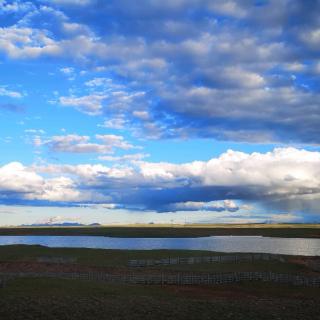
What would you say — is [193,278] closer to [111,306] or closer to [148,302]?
[148,302]

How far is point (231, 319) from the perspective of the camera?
2909 cm

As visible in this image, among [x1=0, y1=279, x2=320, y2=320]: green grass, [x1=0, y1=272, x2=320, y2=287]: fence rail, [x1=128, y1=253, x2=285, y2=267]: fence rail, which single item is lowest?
[x1=0, y1=272, x2=320, y2=287]: fence rail

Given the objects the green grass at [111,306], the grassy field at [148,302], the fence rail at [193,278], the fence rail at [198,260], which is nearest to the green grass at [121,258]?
the fence rail at [198,260]

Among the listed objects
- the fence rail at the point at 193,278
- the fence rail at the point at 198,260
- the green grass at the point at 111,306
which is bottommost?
the fence rail at the point at 193,278

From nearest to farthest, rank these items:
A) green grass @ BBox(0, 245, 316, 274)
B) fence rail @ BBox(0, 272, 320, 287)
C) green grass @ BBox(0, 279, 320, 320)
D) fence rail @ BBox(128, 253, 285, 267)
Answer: green grass @ BBox(0, 279, 320, 320)
fence rail @ BBox(0, 272, 320, 287)
green grass @ BBox(0, 245, 316, 274)
fence rail @ BBox(128, 253, 285, 267)

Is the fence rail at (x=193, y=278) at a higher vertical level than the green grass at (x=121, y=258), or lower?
lower

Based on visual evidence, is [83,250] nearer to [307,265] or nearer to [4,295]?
[307,265]

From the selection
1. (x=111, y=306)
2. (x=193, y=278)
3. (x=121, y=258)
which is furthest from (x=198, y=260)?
(x=111, y=306)

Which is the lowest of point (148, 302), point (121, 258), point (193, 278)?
point (193, 278)

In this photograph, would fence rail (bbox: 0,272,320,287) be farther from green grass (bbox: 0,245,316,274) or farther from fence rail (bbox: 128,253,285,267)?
fence rail (bbox: 128,253,285,267)

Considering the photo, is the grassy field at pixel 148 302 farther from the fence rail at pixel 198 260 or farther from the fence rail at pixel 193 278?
the fence rail at pixel 198 260

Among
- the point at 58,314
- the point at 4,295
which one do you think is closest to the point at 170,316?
the point at 58,314

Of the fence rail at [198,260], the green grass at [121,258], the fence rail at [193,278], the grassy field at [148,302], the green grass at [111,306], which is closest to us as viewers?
the green grass at [111,306]

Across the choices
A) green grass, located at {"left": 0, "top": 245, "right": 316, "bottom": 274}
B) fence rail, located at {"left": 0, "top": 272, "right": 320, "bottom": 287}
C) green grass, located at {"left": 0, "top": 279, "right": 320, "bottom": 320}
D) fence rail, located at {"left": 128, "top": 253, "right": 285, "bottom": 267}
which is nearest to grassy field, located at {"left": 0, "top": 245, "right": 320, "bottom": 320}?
green grass, located at {"left": 0, "top": 279, "right": 320, "bottom": 320}
